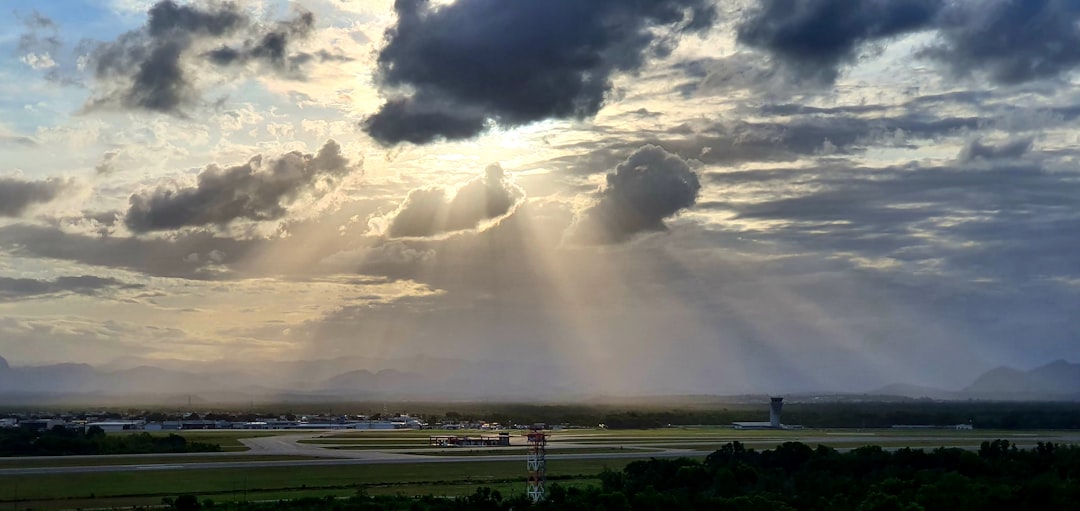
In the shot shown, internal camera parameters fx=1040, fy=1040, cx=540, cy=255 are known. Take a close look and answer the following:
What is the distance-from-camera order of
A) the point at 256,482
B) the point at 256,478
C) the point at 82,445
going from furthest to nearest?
the point at 82,445, the point at 256,478, the point at 256,482

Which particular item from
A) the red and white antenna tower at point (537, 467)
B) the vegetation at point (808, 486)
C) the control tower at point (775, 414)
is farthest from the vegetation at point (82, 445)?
the control tower at point (775, 414)

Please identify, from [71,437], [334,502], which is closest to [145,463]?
[71,437]

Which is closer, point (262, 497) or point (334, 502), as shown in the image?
point (334, 502)

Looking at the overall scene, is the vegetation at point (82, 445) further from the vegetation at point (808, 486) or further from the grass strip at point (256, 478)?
the vegetation at point (808, 486)

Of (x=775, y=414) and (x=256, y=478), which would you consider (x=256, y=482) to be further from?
(x=775, y=414)

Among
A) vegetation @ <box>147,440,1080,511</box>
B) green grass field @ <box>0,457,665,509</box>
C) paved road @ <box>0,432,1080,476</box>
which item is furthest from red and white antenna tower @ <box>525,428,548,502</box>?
paved road @ <box>0,432,1080,476</box>

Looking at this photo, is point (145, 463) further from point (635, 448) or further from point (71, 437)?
point (635, 448)

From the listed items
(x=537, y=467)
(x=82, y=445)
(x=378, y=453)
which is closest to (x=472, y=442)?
(x=378, y=453)
